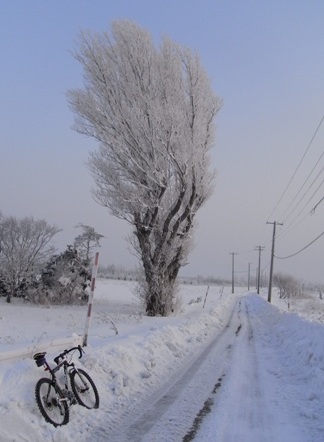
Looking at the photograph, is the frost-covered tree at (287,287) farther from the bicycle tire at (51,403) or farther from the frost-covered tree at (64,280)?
the bicycle tire at (51,403)

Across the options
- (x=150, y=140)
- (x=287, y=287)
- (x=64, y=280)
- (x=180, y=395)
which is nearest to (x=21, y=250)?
(x=64, y=280)

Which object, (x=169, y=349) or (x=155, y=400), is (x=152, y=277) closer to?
(x=169, y=349)

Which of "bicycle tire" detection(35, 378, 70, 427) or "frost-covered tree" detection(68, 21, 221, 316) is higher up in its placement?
"frost-covered tree" detection(68, 21, 221, 316)

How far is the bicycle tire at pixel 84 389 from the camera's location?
592 cm

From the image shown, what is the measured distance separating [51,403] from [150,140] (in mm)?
18556

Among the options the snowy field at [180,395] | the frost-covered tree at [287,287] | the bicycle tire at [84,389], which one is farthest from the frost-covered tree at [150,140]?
the frost-covered tree at [287,287]

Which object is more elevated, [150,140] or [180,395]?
[150,140]

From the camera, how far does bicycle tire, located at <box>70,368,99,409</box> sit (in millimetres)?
5918

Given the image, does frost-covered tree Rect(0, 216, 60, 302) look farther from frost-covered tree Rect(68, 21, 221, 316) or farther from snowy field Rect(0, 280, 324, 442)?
snowy field Rect(0, 280, 324, 442)

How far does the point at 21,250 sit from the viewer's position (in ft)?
134

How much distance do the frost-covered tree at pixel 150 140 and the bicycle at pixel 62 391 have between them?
1712 cm

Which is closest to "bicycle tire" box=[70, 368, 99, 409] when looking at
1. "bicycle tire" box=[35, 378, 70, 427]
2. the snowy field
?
the snowy field

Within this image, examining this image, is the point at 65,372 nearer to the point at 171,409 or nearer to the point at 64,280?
the point at 171,409

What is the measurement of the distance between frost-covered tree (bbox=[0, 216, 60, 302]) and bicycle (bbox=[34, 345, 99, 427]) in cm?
3417
